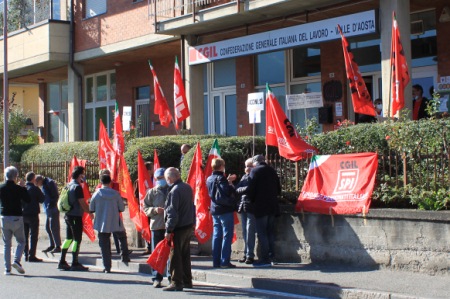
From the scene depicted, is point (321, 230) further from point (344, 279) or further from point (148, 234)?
point (148, 234)

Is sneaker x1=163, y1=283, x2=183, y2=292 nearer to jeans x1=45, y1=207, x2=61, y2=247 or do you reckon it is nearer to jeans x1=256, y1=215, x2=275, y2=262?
jeans x1=256, y1=215, x2=275, y2=262

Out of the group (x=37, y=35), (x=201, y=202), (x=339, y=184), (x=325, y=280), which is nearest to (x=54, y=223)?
(x=201, y=202)

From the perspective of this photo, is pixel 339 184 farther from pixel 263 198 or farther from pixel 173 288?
pixel 173 288

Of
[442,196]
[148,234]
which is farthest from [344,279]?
[148,234]

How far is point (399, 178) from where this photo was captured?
435 inches

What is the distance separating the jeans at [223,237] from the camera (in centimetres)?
1141

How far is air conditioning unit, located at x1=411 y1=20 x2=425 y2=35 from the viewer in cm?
1678

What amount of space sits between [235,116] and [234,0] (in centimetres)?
449

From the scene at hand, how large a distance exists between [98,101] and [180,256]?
17939mm

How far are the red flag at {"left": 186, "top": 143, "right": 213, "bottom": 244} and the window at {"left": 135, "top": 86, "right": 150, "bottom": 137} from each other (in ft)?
39.9

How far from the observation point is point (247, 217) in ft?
38.0

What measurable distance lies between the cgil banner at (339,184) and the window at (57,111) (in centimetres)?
1936

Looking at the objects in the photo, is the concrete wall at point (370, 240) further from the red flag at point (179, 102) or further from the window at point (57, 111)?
the window at point (57, 111)

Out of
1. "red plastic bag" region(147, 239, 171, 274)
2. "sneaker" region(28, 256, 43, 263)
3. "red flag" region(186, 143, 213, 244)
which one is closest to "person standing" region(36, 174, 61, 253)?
"sneaker" region(28, 256, 43, 263)
